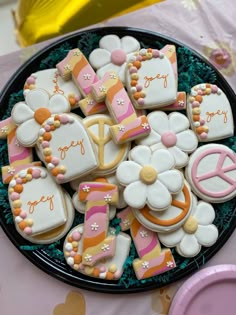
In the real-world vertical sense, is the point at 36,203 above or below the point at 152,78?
below

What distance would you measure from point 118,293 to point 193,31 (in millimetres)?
536

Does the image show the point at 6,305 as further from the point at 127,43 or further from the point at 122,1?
the point at 122,1

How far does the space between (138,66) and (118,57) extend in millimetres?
49

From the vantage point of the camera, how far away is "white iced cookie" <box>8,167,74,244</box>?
874mm

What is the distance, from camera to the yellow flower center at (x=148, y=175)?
860 mm

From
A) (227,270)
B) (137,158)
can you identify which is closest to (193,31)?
(137,158)

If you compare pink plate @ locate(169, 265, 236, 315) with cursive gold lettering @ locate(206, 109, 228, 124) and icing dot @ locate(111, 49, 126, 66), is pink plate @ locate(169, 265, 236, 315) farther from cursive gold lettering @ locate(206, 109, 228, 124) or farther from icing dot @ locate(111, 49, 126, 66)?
icing dot @ locate(111, 49, 126, 66)

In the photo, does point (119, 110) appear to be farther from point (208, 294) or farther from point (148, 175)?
point (208, 294)

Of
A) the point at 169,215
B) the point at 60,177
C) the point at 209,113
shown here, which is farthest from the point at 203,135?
the point at 60,177

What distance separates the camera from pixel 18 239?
909mm

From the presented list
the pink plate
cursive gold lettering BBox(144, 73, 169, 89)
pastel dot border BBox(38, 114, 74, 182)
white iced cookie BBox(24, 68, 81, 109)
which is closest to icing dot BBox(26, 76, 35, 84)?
white iced cookie BBox(24, 68, 81, 109)

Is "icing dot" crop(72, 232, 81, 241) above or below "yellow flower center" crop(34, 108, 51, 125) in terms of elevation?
below

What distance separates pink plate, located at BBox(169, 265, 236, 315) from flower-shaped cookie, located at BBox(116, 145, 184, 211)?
0.17 metres

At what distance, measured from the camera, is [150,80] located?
92 cm
